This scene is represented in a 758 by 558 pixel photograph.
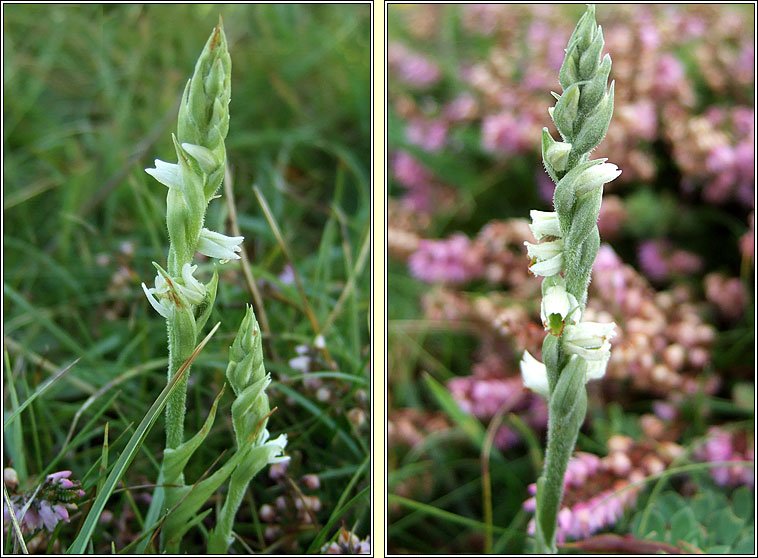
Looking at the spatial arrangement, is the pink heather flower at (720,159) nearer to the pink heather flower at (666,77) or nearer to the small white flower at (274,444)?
the pink heather flower at (666,77)

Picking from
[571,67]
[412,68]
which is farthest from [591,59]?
[412,68]

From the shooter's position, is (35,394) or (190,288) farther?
(35,394)

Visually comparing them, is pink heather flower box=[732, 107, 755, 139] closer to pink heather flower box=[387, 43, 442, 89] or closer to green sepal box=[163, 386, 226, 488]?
pink heather flower box=[387, 43, 442, 89]

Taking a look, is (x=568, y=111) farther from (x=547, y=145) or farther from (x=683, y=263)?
(x=683, y=263)

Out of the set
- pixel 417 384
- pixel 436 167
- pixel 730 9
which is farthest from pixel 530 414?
pixel 730 9

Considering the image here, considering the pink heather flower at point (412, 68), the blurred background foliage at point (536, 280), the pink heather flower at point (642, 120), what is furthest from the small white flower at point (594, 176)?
the pink heather flower at point (412, 68)

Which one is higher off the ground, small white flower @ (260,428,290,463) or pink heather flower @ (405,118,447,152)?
pink heather flower @ (405,118,447,152)

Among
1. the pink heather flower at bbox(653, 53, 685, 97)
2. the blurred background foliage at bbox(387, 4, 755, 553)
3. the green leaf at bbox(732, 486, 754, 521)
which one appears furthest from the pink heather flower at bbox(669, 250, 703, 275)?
the green leaf at bbox(732, 486, 754, 521)
